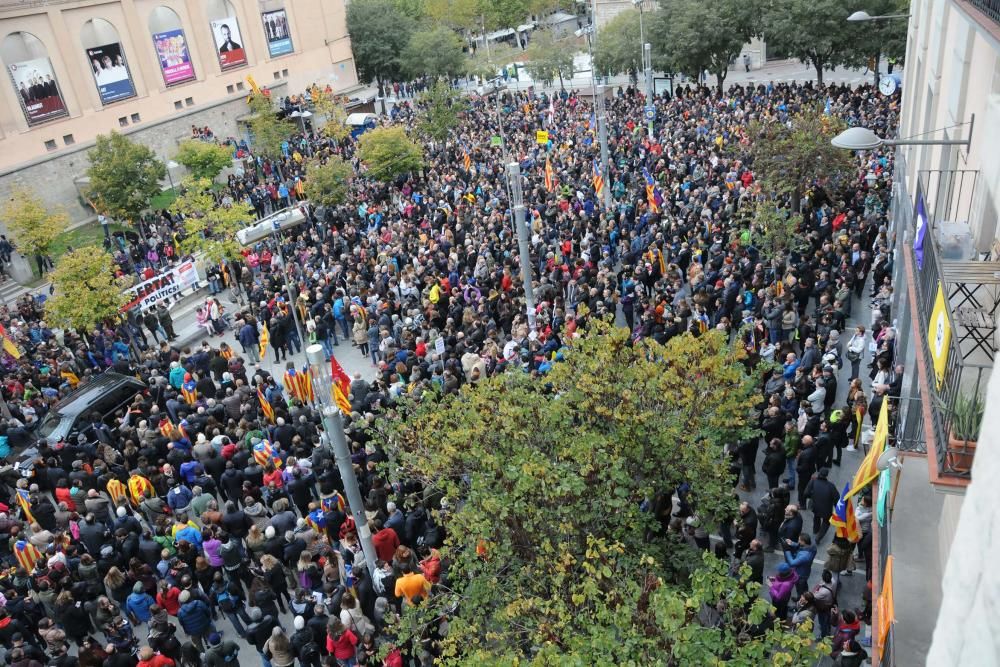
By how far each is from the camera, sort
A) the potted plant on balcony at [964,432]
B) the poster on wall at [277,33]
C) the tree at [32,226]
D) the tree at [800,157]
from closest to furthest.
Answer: the potted plant on balcony at [964,432] < the tree at [800,157] < the tree at [32,226] < the poster on wall at [277,33]

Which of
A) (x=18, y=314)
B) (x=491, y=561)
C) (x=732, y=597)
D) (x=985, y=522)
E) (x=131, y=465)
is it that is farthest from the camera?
(x=18, y=314)

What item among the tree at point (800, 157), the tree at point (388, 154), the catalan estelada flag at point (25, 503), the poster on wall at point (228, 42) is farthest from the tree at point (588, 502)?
the poster on wall at point (228, 42)

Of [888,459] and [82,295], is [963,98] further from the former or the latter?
[82,295]

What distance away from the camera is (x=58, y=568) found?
37.2 ft

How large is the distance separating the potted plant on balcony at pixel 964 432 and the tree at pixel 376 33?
5755cm

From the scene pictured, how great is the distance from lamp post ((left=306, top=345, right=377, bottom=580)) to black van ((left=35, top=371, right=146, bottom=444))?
8.82 m

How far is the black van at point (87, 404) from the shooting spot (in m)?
16.6

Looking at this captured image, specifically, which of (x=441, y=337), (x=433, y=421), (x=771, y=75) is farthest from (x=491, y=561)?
(x=771, y=75)

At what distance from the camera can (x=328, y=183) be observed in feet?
98.8

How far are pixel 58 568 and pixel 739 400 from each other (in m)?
9.86

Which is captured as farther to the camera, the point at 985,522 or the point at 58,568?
the point at 58,568

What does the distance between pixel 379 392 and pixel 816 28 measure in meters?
31.9

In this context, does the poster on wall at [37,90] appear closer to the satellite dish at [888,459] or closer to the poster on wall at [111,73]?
the poster on wall at [111,73]

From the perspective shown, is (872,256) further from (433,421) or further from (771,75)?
(771,75)
